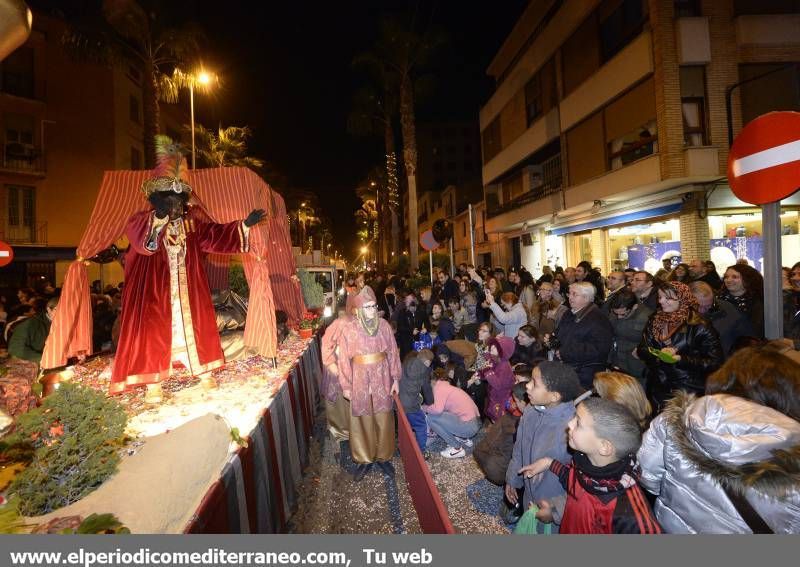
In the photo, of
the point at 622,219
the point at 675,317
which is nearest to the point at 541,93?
the point at 622,219

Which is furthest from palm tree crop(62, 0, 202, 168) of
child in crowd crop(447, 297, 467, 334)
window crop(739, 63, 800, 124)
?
window crop(739, 63, 800, 124)

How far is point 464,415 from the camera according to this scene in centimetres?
507

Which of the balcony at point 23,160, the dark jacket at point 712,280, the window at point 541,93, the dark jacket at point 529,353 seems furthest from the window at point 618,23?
the balcony at point 23,160

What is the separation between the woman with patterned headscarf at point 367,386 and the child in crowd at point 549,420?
1906 millimetres

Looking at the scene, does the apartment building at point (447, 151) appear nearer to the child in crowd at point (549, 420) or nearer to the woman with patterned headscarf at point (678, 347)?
the woman with patterned headscarf at point (678, 347)

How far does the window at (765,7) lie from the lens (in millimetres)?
11133

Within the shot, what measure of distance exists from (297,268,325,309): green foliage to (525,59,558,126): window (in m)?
12.7

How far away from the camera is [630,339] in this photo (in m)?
4.81

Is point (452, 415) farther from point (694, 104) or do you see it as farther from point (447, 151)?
point (447, 151)

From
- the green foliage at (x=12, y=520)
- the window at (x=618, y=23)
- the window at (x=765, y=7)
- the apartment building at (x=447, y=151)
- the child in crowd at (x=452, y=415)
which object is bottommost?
the child in crowd at (x=452, y=415)

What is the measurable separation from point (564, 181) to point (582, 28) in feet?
17.6

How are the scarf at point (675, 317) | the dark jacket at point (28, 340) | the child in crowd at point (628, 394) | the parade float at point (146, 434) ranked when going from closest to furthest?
the parade float at point (146, 434) < the child in crowd at point (628, 394) < the scarf at point (675, 317) < the dark jacket at point (28, 340)

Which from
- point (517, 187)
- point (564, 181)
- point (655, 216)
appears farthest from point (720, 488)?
point (517, 187)

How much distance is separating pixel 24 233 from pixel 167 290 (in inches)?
797
